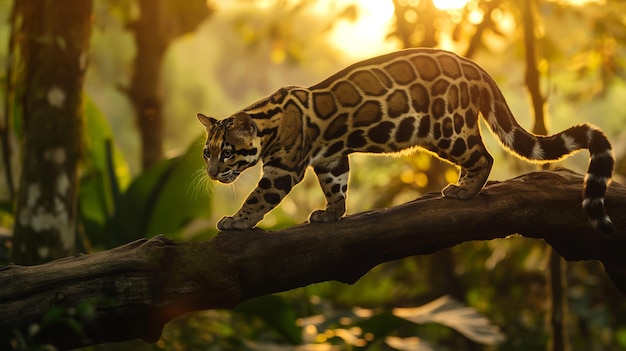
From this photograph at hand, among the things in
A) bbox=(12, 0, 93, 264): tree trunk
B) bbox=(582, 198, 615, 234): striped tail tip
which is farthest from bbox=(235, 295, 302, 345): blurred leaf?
bbox=(582, 198, 615, 234): striped tail tip

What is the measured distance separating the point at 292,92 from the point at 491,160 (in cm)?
113

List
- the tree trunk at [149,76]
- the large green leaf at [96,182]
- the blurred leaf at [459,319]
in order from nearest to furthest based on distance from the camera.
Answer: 1. the blurred leaf at [459,319]
2. the large green leaf at [96,182]
3. the tree trunk at [149,76]

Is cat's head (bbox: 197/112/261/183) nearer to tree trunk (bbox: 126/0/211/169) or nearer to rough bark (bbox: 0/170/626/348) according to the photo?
rough bark (bbox: 0/170/626/348)

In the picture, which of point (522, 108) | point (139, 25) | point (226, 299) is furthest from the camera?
point (522, 108)

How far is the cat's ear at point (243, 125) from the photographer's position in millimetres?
4188

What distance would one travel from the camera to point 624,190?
471 cm

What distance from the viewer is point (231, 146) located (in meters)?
4.22

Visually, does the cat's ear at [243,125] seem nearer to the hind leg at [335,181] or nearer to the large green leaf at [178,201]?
the hind leg at [335,181]

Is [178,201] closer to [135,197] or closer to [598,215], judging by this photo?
[135,197]

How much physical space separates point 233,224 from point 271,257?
0.89 ft

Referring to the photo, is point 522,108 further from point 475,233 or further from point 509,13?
point 475,233

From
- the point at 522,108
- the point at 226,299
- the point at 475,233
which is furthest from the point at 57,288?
the point at 522,108

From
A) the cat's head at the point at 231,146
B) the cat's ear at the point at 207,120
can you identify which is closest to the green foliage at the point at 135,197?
the cat's ear at the point at 207,120

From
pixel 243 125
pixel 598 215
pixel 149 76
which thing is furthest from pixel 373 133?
pixel 149 76
